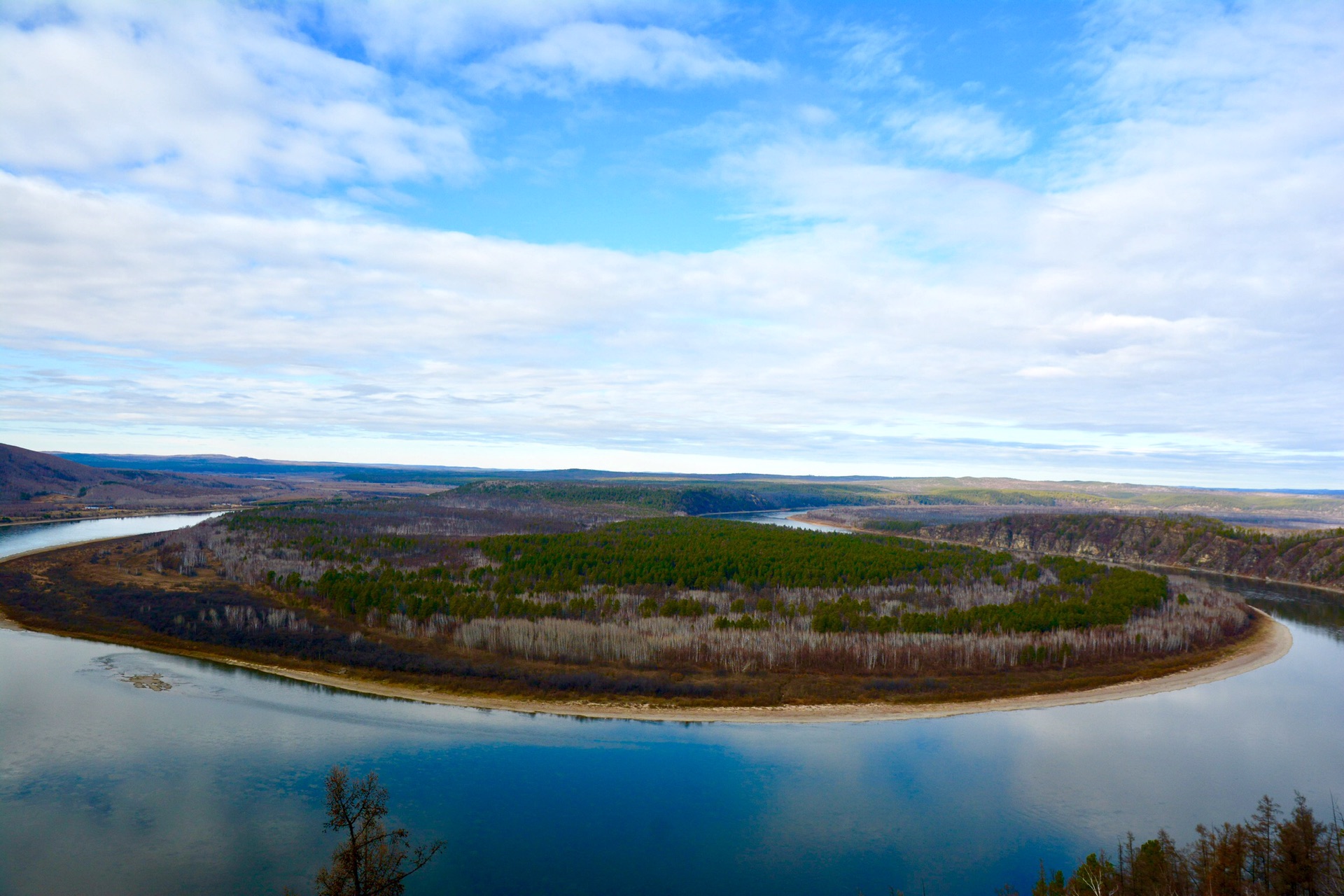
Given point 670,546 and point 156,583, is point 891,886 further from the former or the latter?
point 156,583

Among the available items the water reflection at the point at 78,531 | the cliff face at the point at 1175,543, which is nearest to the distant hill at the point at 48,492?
the water reflection at the point at 78,531

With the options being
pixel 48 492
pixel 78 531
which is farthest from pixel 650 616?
pixel 48 492

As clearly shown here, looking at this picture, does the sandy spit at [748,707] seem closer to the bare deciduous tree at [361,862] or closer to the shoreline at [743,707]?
the shoreline at [743,707]

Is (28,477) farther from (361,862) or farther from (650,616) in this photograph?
(361,862)

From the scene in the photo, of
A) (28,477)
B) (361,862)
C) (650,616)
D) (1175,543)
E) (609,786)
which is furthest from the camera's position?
(28,477)

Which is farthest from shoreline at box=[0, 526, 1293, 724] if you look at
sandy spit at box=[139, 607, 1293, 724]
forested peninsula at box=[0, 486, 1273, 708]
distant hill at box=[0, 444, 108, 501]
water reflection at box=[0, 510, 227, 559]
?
distant hill at box=[0, 444, 108, 501]
